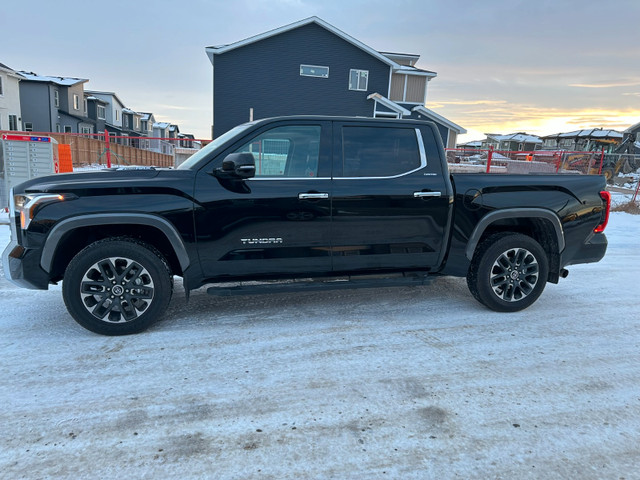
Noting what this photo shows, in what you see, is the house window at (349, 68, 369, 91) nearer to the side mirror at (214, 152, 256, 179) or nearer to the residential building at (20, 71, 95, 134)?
the side mirror at (214, 152, 256, 179)

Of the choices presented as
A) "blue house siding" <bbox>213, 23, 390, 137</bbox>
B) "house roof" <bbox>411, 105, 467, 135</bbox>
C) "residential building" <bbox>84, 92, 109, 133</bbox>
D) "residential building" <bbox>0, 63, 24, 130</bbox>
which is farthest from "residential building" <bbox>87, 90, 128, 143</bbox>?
"house roof" <bbox>411, 105, 467, 135</bbox>

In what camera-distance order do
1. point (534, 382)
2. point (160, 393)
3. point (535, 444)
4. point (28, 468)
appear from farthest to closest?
point (534, 382), point (160, 393), point (535, 444), point (28, 468)

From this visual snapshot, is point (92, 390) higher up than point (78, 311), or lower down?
lower down

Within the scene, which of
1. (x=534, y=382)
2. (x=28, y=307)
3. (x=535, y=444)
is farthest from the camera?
(x=28, y=307)

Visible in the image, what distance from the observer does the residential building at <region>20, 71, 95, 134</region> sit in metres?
37.8

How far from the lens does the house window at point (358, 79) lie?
25469mm

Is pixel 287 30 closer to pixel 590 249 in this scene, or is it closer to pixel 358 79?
pixel 358 79

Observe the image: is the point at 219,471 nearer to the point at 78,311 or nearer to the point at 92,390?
the point at 92,390

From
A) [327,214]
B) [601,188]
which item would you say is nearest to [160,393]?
[327,214]

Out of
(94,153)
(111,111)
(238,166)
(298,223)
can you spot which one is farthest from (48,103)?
(298,223)

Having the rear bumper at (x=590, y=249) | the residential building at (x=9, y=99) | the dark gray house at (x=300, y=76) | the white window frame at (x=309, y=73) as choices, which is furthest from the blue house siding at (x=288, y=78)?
the rear bumper at (x=590, y=249)

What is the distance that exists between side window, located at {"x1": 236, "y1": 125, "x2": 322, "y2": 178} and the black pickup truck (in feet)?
0.04

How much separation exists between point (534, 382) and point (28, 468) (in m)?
3.15

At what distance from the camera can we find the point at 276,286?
13.1 ft
